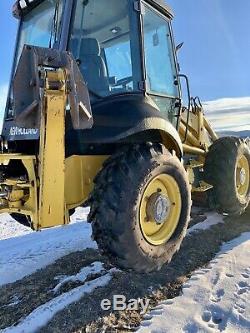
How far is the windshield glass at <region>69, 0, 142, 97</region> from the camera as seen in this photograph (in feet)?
11.7

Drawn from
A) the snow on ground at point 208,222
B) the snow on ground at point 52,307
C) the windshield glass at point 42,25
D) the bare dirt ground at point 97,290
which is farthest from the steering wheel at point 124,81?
the snow on ground at point 208,222

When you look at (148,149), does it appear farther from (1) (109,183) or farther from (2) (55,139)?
(2) (55,139)

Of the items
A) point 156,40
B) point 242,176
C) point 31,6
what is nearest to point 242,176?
point 242,176

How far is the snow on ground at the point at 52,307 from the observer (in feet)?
9.95

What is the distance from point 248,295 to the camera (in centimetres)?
345

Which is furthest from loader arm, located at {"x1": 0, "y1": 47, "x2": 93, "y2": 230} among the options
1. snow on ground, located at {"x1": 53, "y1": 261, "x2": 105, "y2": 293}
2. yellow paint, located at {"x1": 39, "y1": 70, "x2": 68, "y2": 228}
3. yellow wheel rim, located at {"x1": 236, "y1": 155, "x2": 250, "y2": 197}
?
yellow wheel rim, located at {"x1": 236, "y1": 155, "x2": 250, "y2": 197}

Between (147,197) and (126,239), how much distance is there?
0.51 metres

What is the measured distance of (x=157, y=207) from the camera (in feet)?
11.2

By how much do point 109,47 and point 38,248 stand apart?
283 cm

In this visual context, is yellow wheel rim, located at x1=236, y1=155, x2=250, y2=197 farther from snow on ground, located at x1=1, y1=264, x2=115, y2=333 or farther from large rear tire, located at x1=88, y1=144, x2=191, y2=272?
snow on ground, located at x1=1, y1=264, x2=115, y2=333

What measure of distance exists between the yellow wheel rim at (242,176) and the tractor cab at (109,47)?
5.96 ft

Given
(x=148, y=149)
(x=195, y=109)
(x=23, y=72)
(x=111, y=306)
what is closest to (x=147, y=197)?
(x=148, y=149)

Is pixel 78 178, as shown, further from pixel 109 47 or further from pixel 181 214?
pixel 109 47

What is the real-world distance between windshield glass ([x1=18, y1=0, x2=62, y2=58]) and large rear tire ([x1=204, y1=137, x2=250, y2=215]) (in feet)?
9.05
